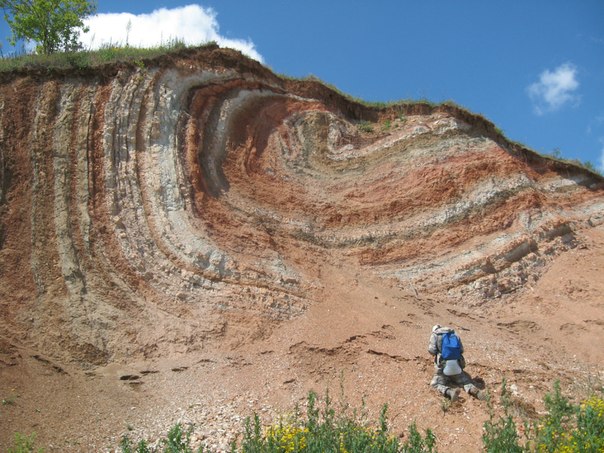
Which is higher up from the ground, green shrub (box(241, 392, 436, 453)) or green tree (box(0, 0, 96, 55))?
green tree (box(0, 0, 96, 55))

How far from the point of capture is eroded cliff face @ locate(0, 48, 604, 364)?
11.0 metres

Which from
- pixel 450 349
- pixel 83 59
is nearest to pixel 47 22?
pixel 83 59

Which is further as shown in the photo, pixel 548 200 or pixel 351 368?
pixel 548 200

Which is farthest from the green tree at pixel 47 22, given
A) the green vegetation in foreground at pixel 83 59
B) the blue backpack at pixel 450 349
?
the blue backpack at pixel 450 349

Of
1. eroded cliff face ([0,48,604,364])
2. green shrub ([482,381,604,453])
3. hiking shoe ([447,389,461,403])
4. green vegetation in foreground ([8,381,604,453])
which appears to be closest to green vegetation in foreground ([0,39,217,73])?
eroded cliff face ([0,48,604,364])

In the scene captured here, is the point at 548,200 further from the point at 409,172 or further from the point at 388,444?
the point at 388,444

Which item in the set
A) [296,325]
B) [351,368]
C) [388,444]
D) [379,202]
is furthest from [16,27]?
[388,444]

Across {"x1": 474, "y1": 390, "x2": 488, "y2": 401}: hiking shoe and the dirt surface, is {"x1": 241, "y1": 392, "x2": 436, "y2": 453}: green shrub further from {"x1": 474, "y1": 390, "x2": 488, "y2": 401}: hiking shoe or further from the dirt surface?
{"x1": 474, "y1": 390, "x2": 488, "y2": 401}: hiking shoe

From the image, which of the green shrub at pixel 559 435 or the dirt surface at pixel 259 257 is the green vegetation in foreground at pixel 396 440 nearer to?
the green shrub at pixel 559 435

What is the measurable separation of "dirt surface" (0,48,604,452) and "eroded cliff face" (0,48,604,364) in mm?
43

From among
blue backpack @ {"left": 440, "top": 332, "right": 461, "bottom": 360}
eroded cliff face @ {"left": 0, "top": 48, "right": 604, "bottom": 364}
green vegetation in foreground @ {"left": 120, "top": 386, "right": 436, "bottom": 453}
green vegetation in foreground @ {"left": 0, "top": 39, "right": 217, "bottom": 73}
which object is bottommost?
green vegetation in foreground @ {"left": 120, "top": 386, "right": 436, "bottom": 453}

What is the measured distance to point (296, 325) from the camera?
11453 mm

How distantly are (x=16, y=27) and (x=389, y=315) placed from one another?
16373mm

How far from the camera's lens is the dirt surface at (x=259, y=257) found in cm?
958
